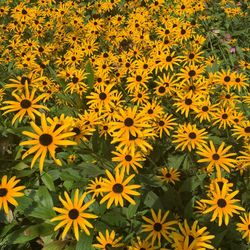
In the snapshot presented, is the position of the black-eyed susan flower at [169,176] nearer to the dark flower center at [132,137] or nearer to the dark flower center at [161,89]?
the dark flower center at [132,137]

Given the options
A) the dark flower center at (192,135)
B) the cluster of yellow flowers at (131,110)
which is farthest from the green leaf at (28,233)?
the dark flower center at (192,135)

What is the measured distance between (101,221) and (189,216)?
834mm

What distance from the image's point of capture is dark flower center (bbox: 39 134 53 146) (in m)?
2.89

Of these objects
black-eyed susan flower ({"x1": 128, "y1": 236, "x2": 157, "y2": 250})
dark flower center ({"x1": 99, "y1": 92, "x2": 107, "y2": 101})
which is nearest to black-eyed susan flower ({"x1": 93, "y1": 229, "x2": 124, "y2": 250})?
black-eyed susan flower ({"x1": 128, "y1": 236, "x2": 157, "y2": 250})

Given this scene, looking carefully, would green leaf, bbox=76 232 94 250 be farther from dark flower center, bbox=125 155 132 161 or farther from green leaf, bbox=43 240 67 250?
dark flower center, bbox=125 155 132 161

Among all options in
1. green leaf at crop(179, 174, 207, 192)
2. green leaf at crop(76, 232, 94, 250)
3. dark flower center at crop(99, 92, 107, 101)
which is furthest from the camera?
dark flower center at crop(99, 92, 107, 101)

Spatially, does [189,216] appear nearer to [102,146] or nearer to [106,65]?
[102,146]

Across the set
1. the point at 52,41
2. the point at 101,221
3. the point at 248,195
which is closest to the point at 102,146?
the point at 101,221

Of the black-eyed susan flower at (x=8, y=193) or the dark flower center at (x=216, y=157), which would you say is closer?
the black-eyed susan flower at (x=8, y=193)

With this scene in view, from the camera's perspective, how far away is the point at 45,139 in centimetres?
290

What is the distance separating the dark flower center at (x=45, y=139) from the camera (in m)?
2.89

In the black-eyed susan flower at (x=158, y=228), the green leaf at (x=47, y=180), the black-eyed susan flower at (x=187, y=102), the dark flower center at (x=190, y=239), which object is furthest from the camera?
the black-eyed susan flower at (x=187, y=102)

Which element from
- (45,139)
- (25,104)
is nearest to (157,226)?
(45,139)

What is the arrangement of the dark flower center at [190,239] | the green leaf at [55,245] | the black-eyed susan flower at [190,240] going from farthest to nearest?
1. the green leaf at [55,245]
2. the dark flower center at [190,239]
3. the black-eyed susan flower at [190,240]
